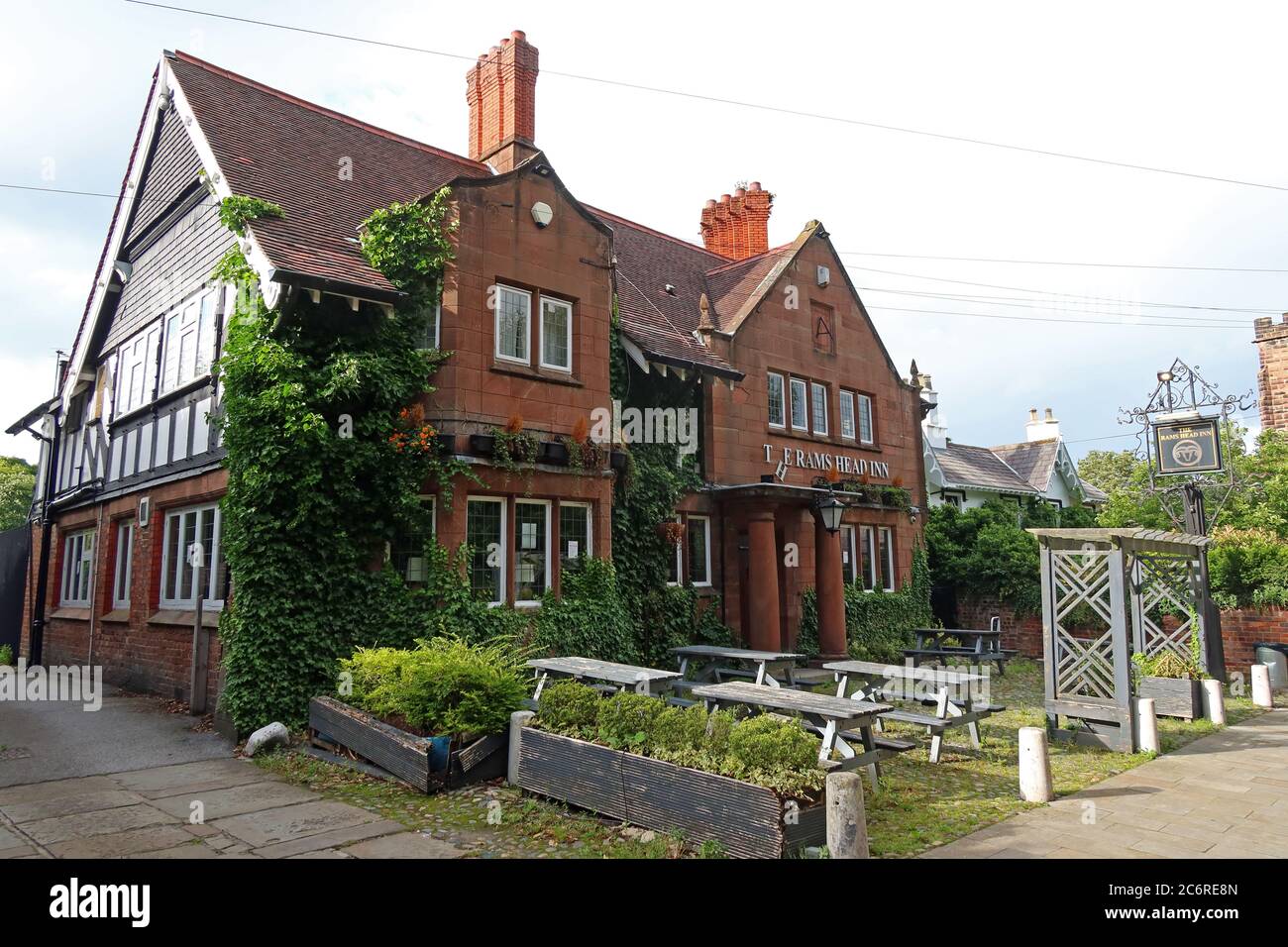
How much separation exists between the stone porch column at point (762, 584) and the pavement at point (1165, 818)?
748 centimetres

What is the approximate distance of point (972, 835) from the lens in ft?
21.5

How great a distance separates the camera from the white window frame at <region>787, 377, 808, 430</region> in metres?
19.1

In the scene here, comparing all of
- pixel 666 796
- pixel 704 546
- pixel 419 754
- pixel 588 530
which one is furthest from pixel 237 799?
pixel 704 546

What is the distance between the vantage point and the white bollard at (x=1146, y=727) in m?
9.67

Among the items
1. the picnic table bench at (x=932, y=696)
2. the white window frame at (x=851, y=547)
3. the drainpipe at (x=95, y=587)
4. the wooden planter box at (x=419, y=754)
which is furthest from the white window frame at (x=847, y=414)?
the drainpipe at (x=95, y=587)

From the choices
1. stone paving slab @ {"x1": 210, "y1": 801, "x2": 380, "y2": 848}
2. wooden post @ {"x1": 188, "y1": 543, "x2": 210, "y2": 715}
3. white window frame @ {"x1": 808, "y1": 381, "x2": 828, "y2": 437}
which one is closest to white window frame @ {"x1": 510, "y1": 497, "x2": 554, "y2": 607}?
wooden post @ {"x1": 188, "y1": 543, "x2": 210, "y2": 715}

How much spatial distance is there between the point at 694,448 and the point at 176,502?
9.23 meters

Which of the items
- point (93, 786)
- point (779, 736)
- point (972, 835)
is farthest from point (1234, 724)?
point (93, 786)

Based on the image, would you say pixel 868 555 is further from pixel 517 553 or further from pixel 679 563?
pixel 517 553

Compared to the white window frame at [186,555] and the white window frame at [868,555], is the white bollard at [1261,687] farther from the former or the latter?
the white window frame at [186,555]

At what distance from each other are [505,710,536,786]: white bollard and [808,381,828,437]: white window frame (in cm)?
1321

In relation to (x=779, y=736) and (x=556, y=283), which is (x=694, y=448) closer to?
(x=556, y=283)

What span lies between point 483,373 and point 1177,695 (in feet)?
35.7

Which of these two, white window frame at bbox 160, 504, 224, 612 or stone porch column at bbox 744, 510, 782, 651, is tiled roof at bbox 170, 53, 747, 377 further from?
white window frame at bbox 160, 504, 224, 612
